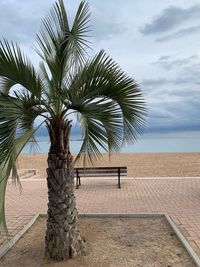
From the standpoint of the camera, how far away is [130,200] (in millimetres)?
8273

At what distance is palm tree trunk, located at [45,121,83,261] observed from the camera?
4.34 metres

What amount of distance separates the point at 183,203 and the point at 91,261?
403 cm

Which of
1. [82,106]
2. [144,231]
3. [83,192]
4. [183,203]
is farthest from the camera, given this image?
[83,192]

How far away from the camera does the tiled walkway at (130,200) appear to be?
643 centimetres

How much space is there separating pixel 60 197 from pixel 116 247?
48.7 inches

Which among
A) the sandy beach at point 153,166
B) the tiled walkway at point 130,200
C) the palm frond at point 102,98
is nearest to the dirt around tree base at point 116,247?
the tiled walkway at point 130,200

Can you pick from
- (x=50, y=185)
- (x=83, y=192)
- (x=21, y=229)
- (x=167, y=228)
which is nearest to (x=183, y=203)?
(x=167, y=228)

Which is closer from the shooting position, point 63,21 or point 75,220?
point 63,21

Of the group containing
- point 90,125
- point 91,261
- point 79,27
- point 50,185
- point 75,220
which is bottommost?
point 91,261

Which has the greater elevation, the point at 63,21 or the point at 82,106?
the point at 63,21

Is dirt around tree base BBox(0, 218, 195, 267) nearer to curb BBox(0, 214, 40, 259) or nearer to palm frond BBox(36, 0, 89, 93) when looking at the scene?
curb BBox(0, 214, 40, 259)

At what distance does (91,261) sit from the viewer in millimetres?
4391

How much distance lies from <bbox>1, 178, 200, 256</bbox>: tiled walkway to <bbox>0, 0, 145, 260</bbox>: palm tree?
1796 millimetres

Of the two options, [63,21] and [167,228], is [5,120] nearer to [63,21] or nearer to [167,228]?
[63,21]
